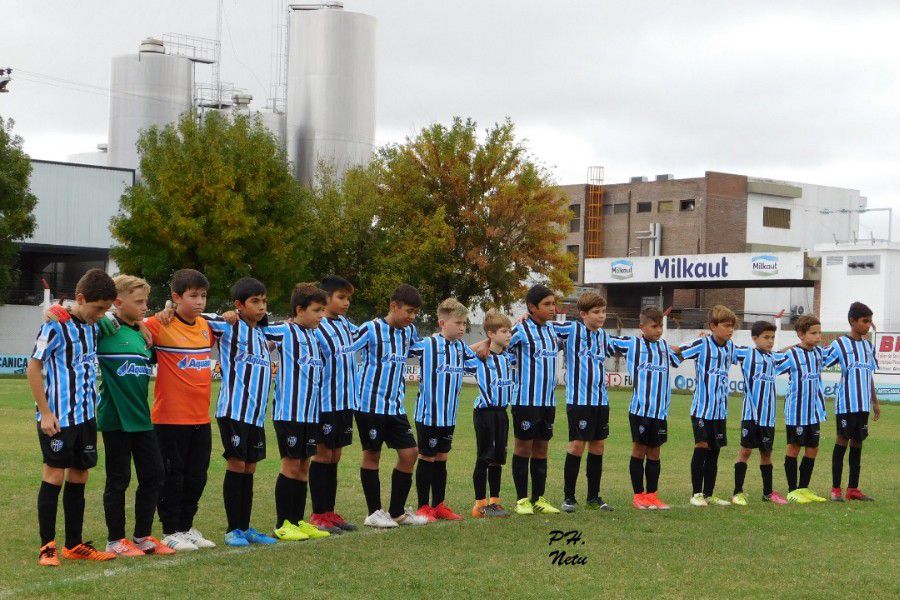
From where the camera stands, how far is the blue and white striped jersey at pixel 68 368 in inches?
316

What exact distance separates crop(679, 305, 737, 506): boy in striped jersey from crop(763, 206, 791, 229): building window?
6782 centimetres

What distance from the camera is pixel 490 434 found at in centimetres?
1079

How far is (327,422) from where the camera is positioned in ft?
32.3

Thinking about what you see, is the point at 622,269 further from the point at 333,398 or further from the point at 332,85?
the point at 333,398

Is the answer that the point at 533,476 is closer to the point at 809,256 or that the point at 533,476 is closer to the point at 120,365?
the point at 120,365

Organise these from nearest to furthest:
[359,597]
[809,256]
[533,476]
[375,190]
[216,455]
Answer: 1. [359,597]
2. [533,476]
3. [216,455]
4. [375,190]
5. [809,256]

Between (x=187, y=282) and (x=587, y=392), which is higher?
(x=187, y=282)

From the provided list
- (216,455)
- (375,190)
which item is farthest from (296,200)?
(216,455)

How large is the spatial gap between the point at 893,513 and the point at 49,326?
8662 millimetres

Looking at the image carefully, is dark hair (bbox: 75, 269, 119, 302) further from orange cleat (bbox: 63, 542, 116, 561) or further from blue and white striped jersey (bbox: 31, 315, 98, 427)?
orange cleat (bbox: 63, 542, 116, 561)

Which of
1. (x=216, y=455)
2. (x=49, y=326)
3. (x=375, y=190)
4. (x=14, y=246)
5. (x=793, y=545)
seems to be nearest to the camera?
(x=49, y=326)

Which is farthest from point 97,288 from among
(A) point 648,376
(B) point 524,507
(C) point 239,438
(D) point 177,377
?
(A) point 648,376

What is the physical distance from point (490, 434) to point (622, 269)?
56916 millimetres

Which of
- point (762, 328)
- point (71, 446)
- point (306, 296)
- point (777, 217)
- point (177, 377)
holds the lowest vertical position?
point (71, 446)
